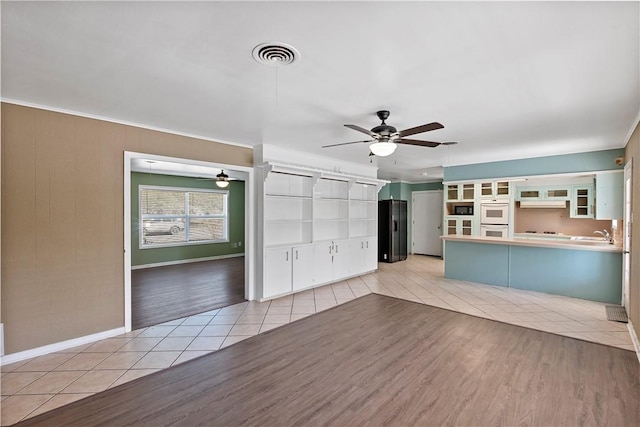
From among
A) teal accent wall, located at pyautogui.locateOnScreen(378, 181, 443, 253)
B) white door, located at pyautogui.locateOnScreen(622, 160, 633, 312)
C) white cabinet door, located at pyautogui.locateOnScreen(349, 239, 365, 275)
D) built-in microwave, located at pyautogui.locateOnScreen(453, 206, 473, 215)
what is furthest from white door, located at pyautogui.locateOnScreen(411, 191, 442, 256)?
white door, located at pyautogui.locateOnScreen(622, 160, 633, 312)

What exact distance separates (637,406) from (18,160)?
5.58m

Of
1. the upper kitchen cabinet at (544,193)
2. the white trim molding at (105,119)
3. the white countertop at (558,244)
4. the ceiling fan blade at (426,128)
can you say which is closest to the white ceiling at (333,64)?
the white trim molding at (105,119)

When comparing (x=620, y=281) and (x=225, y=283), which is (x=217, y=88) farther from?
(x=620, y=281)

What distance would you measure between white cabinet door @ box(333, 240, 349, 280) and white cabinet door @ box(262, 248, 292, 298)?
116 centimetres

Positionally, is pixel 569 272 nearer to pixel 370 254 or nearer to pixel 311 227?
pixel 370 254

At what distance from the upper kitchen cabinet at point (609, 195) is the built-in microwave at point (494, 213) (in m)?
1.51

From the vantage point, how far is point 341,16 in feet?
5.23

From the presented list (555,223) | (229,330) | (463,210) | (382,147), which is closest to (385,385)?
(229,330)

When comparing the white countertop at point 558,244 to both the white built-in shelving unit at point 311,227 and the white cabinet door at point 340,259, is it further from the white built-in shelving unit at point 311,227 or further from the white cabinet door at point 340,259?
the white cabinet door at point 340,259

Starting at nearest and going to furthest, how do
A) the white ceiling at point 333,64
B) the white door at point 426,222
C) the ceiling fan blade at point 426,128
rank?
the white ceiling at point 333,64 < the ceiling fan blade at point 426,128 < the white door at point 426,222

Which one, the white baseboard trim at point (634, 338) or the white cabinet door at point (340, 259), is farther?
the white cabinet door at point (340, 259)

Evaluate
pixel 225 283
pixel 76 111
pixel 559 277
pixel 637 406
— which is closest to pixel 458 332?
pixel 637 406

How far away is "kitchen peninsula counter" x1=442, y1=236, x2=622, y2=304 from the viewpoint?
4.57m

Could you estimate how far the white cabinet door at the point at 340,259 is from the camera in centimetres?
575
